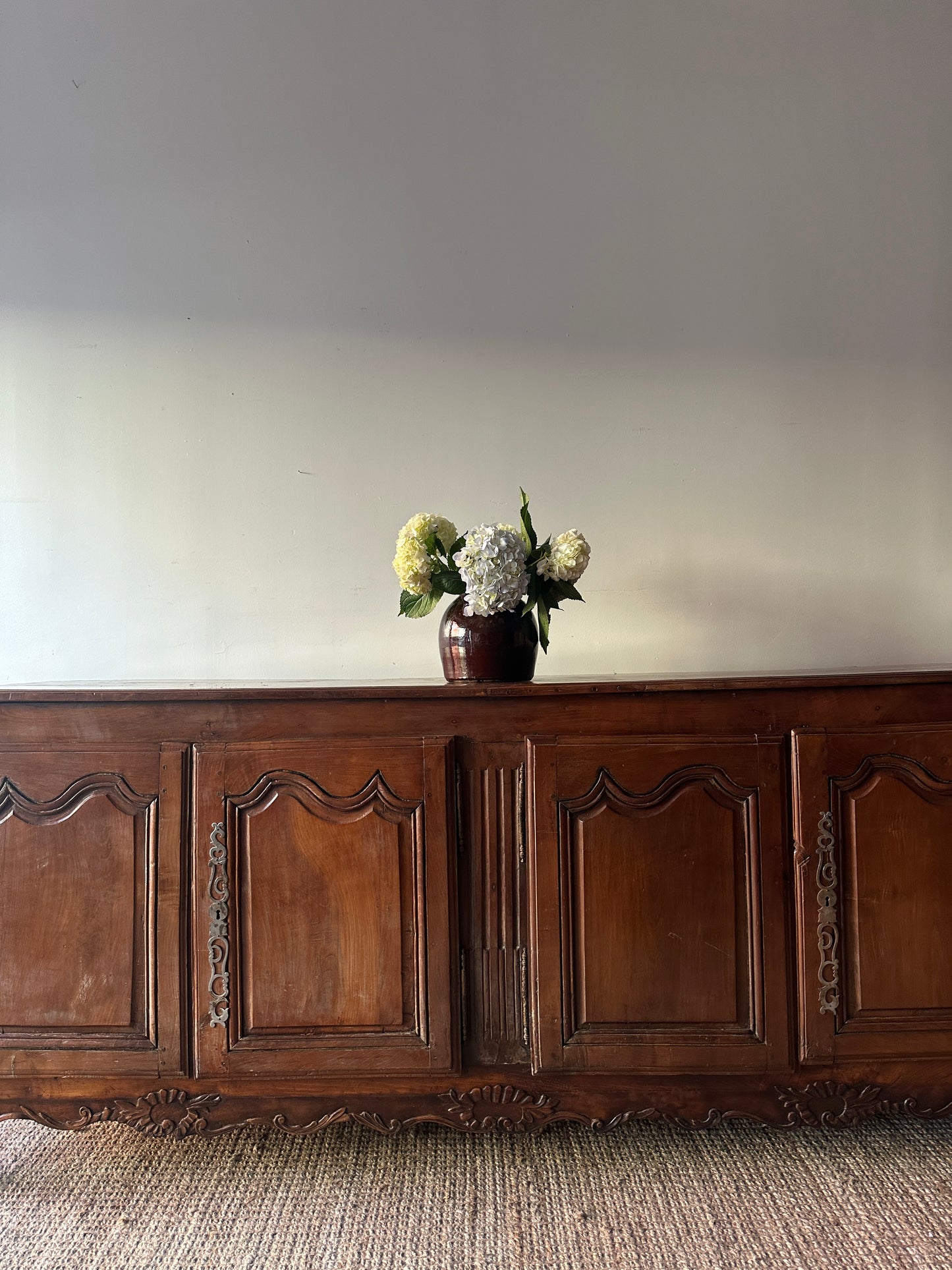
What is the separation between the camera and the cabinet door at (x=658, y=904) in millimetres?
1337

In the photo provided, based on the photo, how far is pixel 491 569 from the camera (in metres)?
1.47

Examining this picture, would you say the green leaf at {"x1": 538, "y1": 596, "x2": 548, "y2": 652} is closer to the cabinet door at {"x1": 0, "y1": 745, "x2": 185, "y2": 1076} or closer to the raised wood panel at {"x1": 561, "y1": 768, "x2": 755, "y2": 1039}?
the raised wood panel at {"x1": 561, "y1": 768, "x2": 755, "y2": 1039}

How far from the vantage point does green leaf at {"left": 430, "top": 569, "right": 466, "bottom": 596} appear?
5.11ft

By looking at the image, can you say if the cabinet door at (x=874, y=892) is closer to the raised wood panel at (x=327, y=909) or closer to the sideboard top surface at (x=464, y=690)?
the sideboard top surface at (x=464, y=690)

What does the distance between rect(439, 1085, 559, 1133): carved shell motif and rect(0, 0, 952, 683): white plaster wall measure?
0.88 metres

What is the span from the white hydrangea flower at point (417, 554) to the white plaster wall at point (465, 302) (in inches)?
12.7

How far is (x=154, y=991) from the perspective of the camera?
4.41 feet

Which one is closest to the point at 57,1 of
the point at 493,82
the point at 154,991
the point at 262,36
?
the point at 262,36

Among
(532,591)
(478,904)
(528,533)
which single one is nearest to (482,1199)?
(478,904)

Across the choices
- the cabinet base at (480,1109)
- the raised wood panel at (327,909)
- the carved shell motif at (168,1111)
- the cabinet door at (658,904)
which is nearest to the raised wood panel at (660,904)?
the cabinet door at (658,904)

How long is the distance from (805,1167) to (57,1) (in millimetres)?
2722

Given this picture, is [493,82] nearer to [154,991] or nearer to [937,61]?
[937,61]

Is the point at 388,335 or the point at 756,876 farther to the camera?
the point at 388,335

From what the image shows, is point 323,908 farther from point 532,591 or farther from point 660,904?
point 532,591
